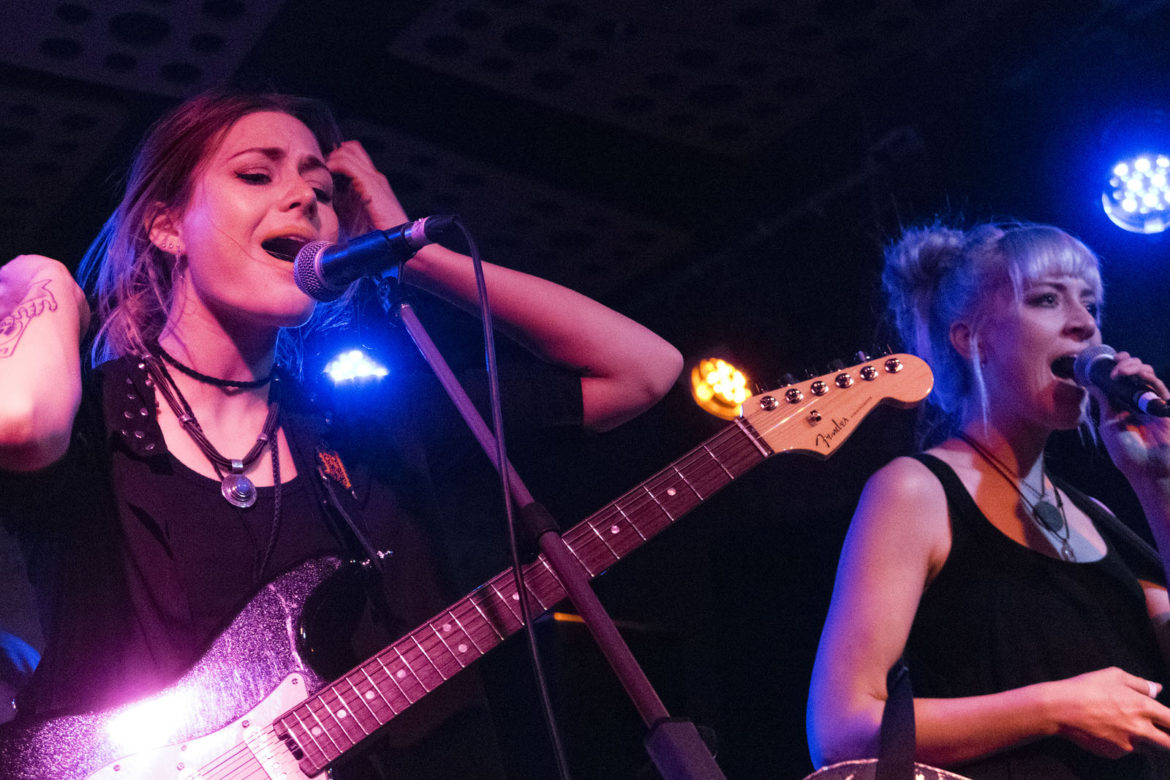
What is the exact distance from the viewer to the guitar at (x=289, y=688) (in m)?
1.48

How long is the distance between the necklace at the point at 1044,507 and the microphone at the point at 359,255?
1573mm

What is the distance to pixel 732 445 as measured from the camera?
200 cm

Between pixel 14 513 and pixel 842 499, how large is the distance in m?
3.93

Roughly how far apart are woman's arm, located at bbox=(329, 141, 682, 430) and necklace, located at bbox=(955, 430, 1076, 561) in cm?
86

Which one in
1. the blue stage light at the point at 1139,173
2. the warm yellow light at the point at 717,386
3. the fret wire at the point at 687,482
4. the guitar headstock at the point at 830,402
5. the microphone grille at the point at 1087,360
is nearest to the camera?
the fret wire at the point at 687,482

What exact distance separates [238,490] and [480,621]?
51 cm

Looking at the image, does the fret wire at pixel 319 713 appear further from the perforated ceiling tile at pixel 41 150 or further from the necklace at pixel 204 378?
the perforated ceiling tile at pixel 41 150

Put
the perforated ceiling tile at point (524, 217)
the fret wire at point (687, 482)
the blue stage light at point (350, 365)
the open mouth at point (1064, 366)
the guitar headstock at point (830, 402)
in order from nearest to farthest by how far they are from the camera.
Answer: the fret wire at point (687, 482)
the guitar headstock at point (830, 402)
the open mouth at point (1064, 366)
the perforated ceiling tile at point (524, 217)
the blue stage light at point (350, 365)

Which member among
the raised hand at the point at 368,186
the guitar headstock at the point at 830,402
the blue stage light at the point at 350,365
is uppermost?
the raised hand at the point at 368,186

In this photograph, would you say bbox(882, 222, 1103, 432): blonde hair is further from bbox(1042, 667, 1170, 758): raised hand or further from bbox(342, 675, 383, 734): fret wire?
bbox(342, 675, 383, 734): fret wire

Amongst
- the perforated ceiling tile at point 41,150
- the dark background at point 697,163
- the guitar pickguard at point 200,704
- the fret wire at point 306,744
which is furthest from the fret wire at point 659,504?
the perforated ceiling tile at point 41,150

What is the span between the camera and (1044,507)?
7.86 ft

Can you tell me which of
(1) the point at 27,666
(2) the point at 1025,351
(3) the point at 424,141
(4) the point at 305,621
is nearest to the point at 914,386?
(2) the point at 1025,351

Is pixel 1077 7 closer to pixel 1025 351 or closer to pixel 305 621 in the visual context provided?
pixel 1025 351
